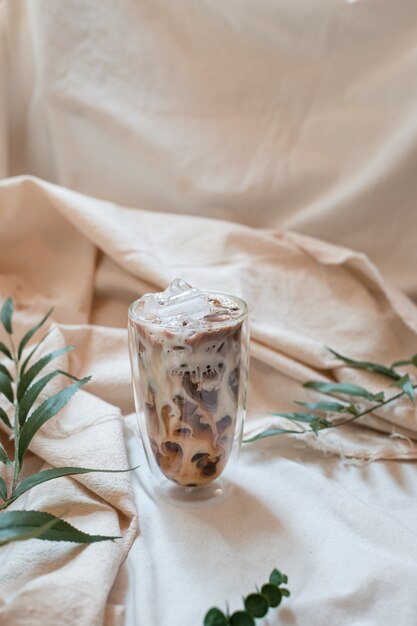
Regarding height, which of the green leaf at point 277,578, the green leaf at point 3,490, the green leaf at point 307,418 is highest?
the green leaf at point 277,578

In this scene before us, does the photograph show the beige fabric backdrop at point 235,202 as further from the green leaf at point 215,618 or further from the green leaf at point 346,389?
the green leaf at point 215,618

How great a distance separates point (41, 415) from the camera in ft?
2.15

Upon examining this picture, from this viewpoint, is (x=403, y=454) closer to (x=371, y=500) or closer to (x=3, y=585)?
(x=371, y=500)

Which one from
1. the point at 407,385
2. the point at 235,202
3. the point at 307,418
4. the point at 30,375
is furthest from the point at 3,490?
the point at 235,202

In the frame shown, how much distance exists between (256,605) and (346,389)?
1.11 ft

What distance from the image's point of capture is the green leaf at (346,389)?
0.77 metres

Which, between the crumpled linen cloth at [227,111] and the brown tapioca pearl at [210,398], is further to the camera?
the crumpled linen cloth at [227,111]

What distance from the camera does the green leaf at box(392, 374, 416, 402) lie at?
0.75m

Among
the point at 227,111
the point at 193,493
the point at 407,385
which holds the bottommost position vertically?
the point at 193,493

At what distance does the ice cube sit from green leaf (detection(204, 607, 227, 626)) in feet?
0.88

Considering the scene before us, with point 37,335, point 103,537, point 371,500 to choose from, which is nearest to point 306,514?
point 371,500

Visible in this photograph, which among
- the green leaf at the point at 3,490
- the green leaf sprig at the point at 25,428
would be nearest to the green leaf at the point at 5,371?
the green leaf sprig at the point at 25,428

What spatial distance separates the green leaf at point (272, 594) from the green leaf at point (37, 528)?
137 mm

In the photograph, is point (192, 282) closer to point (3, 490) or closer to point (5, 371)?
→ point (5, 371)
